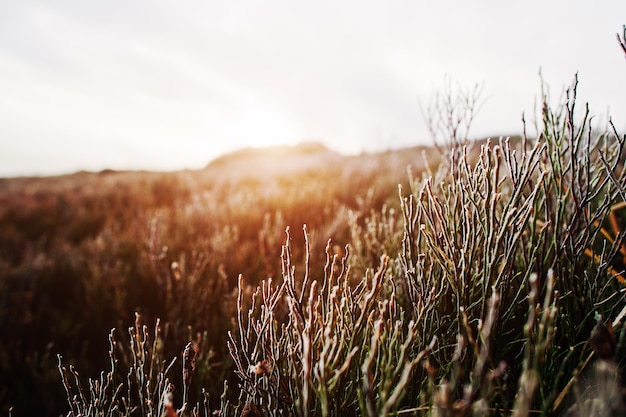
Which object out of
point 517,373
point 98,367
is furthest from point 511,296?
point 98,367

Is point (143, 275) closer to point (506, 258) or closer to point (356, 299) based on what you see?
point (356, 299)

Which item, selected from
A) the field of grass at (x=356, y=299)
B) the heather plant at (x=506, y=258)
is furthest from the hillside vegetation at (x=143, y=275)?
the heather plant at (x=506, y=258)

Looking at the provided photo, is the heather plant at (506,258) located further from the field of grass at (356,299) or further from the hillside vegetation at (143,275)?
the hillside vegetation at (143,275)

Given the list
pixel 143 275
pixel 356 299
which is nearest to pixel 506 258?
pixel 356 299

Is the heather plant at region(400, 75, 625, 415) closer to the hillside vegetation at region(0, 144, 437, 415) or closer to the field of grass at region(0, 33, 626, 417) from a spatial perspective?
Answer: the field of grass at region(0, 33, 626, 417)

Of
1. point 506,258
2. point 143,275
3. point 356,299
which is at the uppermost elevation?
point 506,258

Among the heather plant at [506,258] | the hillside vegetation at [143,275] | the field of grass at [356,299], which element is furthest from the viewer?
the hillside vegetation at [143,275]

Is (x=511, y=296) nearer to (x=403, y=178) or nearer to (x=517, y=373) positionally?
(x=517, y=373)

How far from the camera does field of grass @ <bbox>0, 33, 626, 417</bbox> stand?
1137 millimetres

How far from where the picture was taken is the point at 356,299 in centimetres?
124

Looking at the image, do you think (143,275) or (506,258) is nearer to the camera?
(506,258)

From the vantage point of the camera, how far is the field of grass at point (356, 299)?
1137 mm

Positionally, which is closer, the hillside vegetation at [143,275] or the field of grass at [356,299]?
the field of grass at [356,299]

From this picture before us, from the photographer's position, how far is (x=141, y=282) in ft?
12.6
